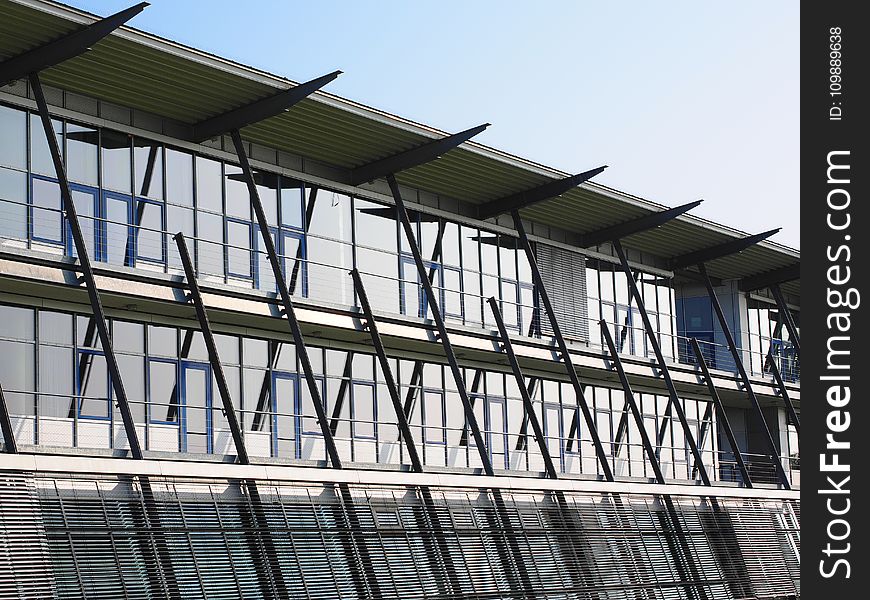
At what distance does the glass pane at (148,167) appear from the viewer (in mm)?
24984

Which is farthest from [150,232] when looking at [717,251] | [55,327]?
[717,251]

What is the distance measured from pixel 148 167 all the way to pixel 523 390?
8959mm

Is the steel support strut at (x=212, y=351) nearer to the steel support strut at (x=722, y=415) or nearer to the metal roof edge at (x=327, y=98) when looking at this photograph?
the metal roof edge at (x=327, y=98)

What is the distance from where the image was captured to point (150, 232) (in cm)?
2488

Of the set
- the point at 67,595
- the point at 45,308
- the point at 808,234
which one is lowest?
the point at 67,595

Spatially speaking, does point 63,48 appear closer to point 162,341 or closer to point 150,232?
point 150,232

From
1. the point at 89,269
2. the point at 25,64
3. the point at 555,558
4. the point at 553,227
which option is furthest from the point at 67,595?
the point at 553,227

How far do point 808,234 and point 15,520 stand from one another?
11.6m

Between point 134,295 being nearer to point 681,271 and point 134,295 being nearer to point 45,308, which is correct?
point 45,308

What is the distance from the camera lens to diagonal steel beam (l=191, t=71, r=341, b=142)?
2442cm

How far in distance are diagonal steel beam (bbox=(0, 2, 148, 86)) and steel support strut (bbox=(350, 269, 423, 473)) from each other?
25.0 ft

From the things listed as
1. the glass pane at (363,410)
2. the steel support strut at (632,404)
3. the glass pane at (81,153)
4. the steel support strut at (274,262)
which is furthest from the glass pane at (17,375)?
the steel support strut at (632,404)

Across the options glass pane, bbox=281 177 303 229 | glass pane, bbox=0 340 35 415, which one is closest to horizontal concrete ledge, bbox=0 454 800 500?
glass pane, bbox=0 340 35 415

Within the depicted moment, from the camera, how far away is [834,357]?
12.1m
